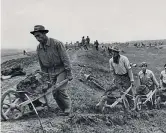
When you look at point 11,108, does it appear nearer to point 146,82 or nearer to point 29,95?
point 29,95

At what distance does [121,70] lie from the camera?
23.1 ft

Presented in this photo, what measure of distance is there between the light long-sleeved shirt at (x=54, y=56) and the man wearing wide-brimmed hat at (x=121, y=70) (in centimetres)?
162

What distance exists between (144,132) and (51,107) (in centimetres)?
205

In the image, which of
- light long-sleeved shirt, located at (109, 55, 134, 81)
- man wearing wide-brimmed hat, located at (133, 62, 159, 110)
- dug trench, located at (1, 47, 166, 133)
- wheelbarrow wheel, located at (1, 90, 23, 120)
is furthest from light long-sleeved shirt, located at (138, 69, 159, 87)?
wheelbarrow wheel, located at (1, 90, 23, 120)

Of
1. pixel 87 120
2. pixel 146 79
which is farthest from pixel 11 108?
pixel 146 79

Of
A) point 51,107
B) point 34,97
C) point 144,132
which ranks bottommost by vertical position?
point 144,132

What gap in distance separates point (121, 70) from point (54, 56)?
6.65 feet

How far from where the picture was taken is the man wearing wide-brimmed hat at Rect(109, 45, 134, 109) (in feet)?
22.9

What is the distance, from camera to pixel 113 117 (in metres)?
6.49

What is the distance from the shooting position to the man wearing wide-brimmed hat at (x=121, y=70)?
6.98 meters

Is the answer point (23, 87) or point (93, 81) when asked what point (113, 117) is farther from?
point (93, 81)

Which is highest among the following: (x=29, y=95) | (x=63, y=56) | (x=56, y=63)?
(x=63, y=56)

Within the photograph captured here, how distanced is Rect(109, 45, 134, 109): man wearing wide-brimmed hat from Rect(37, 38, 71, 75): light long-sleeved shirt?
1617 mm

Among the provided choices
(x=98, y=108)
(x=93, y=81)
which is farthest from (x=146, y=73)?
(x=93, y=81)
